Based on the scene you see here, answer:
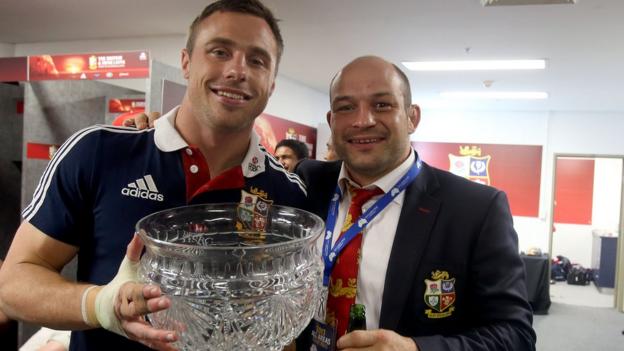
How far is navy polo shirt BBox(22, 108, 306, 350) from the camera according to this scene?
1.08 meters

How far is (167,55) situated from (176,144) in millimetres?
4196

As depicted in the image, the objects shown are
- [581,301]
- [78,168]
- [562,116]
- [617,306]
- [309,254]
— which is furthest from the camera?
[562,116]

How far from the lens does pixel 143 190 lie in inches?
43.6

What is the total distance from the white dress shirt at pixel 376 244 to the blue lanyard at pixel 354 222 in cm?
2

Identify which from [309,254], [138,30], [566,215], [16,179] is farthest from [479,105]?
[309,254]

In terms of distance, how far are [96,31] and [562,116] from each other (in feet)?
26.8

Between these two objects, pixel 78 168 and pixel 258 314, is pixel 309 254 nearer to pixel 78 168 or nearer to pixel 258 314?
pixel 258 314

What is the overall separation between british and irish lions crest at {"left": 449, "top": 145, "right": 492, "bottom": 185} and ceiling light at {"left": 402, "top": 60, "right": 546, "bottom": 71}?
11.4ft

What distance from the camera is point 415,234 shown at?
1274 millimetres

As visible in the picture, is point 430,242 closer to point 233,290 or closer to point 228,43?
point 233,290

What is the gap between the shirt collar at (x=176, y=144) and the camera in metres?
1.18

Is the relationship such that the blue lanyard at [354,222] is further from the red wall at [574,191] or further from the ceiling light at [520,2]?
the red wall at [574,191]

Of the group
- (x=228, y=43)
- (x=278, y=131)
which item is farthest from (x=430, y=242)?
(x=278, y=131)

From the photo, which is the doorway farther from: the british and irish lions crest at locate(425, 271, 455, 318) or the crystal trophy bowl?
the crystal trophy bowl
